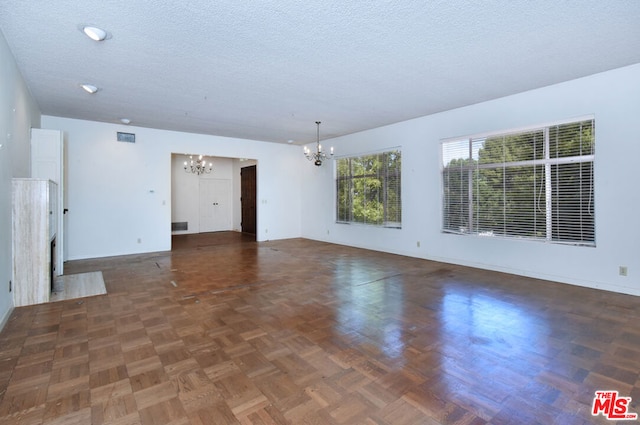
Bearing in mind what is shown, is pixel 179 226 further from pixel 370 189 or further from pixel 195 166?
pixel 370 189

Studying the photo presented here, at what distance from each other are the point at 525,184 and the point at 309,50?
149 inches

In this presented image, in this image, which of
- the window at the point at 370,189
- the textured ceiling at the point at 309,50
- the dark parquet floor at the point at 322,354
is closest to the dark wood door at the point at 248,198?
the window at the point at 370,189

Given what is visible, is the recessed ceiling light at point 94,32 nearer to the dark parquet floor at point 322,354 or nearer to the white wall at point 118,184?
the dark parquet floor at point 322,354

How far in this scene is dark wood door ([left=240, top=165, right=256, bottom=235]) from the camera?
9.76 m

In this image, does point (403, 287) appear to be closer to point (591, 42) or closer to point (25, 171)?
point (591, 42)

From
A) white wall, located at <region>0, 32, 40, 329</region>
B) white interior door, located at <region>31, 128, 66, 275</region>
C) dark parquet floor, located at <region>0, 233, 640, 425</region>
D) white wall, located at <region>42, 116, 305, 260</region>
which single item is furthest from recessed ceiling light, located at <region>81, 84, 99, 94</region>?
dark parquet floor, located at <region>0, 233, 640, 425</region>

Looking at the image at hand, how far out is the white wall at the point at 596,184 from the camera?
386 cm

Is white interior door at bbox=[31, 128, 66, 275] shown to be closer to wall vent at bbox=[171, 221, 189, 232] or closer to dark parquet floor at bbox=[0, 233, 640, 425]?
dark parquet floor at bbox=[0, 233, 640, 425]

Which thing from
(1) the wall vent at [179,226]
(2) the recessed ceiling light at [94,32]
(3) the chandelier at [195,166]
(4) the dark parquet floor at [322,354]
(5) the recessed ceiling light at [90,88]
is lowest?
(4) the dark parquet floor at [322,354]

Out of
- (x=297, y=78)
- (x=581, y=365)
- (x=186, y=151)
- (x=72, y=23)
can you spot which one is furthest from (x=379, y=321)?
(x=186, y=151)

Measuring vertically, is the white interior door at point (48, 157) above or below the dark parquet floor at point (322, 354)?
above

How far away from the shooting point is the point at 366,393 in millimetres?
1935

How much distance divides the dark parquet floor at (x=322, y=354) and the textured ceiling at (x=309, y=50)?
2765 mm

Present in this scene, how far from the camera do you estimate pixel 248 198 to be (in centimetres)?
1005
